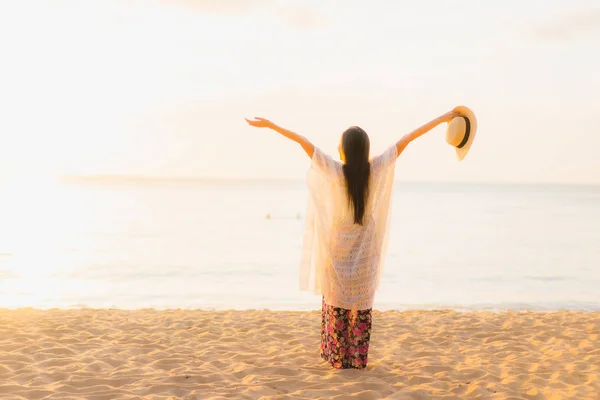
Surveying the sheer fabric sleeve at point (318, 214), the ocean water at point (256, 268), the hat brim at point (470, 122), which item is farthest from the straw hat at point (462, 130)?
the ocean water at point (256, 268)

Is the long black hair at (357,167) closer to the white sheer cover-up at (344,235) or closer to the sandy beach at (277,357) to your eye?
the white sheer cover-up at (344,235)

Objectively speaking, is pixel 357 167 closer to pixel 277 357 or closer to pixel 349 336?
pixel 349 336

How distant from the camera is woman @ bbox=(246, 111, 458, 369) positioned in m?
5.15

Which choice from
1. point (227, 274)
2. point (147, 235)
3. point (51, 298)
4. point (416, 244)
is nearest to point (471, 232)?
point (416, 244)

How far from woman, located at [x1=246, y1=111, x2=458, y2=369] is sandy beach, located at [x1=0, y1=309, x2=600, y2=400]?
0.39m

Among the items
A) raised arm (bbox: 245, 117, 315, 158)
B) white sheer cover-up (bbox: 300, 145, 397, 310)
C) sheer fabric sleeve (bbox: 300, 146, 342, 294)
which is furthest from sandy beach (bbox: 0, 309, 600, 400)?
raised arm (bbox: 245, 117, 315, 158)

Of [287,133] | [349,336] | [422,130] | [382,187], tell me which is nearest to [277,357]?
[349,336]

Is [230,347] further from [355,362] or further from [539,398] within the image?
[539,398]

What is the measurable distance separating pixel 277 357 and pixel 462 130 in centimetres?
283

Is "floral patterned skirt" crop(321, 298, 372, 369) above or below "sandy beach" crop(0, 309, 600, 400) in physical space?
above

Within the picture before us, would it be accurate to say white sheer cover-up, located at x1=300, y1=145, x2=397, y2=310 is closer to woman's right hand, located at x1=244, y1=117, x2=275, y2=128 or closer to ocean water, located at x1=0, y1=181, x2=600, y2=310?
woman's right hand, located at x1=244, y1=117, x2=275, y2=128

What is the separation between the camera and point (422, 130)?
5.12 m

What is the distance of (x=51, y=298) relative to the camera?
40.8ft

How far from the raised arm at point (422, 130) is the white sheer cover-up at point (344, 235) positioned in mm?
90
